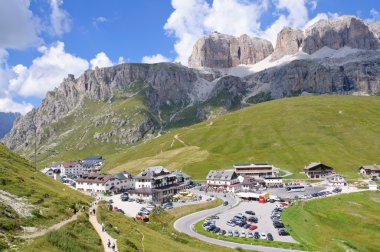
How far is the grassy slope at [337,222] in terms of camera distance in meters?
93.8

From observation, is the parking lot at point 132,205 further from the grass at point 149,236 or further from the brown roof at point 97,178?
the brown roof at point 97,178

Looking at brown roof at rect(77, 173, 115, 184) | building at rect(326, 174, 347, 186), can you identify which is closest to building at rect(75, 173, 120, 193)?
brown roof at rect(77, 173, 115, 184)

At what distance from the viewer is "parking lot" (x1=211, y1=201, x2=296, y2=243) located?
98.4m

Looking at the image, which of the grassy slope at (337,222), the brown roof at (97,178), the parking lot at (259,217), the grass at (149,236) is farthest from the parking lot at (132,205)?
the grassy slope at (337,222)

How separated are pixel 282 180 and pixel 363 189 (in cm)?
4479

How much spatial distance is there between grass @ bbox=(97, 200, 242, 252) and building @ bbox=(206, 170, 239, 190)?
6335cm

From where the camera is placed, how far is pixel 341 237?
323 feet

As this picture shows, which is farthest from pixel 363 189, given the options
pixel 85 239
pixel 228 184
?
pixel 85 239

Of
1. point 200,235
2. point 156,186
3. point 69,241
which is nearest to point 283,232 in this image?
point 200,235

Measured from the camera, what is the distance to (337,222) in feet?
360

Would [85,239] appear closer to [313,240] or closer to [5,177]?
[5,177]

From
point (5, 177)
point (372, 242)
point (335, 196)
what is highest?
point (5, 177)

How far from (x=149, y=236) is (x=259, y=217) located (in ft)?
174

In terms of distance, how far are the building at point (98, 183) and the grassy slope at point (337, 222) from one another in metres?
95.2
